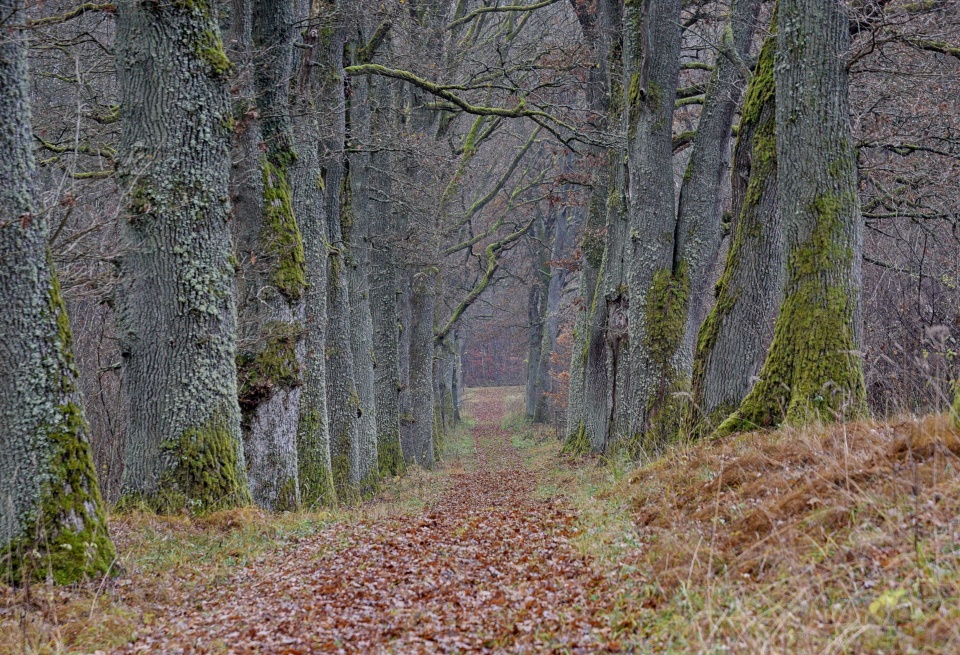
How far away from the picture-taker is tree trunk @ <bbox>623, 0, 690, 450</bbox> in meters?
11.1

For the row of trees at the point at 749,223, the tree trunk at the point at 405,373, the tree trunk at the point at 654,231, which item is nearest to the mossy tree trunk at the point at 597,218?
the row of trees at the point at 749,223

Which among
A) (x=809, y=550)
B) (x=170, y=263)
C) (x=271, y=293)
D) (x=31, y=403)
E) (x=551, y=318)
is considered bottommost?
(x=809, y=550)

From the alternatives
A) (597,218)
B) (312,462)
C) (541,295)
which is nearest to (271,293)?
(312,462)

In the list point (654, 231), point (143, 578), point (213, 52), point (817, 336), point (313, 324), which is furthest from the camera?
point (654, 231)

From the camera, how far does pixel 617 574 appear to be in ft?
16.1

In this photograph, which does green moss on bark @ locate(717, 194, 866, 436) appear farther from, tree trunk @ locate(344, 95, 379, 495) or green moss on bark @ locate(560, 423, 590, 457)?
green moss on bark @ locate(560, 423, 590, 457)

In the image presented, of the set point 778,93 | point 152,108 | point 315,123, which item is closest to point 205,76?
point 152,108

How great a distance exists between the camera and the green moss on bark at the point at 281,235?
9.41 meters

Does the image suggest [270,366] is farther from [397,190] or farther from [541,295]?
[541,295]

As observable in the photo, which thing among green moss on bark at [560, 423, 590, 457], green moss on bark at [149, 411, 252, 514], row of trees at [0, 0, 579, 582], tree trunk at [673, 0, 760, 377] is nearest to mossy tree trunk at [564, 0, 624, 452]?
green moss on bark at [560, 423, 590, 457]

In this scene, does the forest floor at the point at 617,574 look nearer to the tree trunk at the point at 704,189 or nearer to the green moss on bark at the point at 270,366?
the green moss on bark at the point at 270,366

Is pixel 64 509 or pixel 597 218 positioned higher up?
pixel 597 218

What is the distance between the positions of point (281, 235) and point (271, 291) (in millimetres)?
→ 778

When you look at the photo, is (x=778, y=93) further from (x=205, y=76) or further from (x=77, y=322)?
(x=77, y=322)
